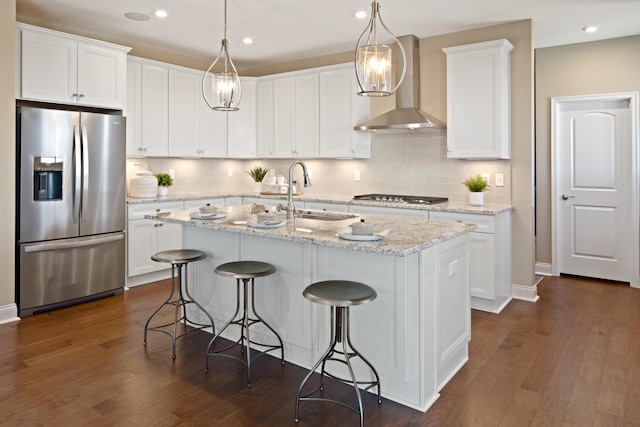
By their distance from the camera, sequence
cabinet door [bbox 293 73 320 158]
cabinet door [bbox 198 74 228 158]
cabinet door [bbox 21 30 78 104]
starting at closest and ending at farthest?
1. cabinet door [bbox 21 30 78 104]
2. cabinet door [bbox 293 73 320 158]
3. cabinet door [bbox 198 74 228 158]

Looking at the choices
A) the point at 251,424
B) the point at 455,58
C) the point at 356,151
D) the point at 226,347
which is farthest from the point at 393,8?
the point at 251,424

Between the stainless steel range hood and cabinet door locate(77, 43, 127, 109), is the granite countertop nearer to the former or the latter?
the stainless steel range hood

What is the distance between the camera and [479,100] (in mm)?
4492

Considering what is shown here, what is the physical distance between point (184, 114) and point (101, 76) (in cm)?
121

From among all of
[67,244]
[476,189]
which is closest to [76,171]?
[67,244]

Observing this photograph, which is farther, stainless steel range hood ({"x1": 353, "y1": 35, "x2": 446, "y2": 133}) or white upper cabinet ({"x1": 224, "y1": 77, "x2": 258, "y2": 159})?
white upper cabinet ({"x1": 224, "y1": 77, "x2": 258, "y2": 159})

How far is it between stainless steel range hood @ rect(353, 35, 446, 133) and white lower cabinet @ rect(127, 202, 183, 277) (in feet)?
8.02

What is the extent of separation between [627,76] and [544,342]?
3.30 m

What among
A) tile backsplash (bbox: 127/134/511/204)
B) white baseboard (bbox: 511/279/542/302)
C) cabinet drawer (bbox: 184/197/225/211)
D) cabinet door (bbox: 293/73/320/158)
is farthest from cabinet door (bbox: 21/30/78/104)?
white baseboard (bbox: 511/279/542/302)

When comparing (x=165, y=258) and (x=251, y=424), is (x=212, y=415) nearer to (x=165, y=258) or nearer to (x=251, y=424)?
(x=251, y=424)

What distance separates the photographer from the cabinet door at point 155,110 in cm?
523

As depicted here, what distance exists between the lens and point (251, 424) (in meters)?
2.28

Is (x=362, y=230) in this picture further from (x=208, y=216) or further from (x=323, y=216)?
(x=208, y=216)

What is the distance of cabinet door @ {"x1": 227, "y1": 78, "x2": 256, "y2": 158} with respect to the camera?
20.3ft
